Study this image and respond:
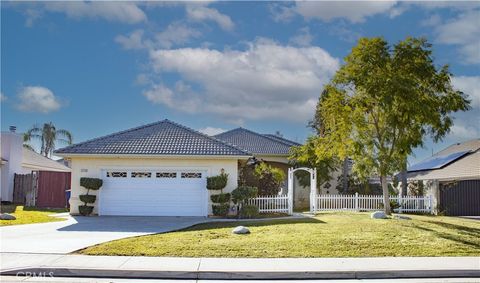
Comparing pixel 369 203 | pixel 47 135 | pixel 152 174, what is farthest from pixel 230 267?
pixel 47 135

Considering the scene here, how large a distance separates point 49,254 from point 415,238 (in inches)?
380

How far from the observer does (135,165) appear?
783 inches

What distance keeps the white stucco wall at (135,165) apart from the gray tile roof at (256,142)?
9.65m

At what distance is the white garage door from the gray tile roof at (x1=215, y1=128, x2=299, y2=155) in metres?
10.3

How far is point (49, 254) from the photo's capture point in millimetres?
10133

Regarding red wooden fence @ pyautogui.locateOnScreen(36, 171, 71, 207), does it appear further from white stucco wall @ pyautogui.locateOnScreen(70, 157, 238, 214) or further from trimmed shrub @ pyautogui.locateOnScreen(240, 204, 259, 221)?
trimmed shrub @ pyautogui.locateOnScreen(240, 204, 259, 221)

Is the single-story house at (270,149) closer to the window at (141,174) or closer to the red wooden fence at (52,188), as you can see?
the window at (141,174)

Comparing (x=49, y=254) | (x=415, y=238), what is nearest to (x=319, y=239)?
(x=415, y=238)

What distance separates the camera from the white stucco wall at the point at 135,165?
65.1 ft

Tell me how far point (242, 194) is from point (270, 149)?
11.2 meters

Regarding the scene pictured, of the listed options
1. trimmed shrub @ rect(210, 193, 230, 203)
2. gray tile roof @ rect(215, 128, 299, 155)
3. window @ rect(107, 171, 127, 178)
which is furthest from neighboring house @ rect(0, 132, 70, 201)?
trimmed shrub @ rect(210, 193, 230, 203)

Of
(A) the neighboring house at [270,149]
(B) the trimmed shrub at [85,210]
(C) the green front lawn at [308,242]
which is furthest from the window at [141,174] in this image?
(A) the neighboring house at [270,149]

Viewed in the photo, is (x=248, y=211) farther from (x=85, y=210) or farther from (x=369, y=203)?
(x=369, y=203)

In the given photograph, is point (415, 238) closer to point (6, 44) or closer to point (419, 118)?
point (419, 118)
